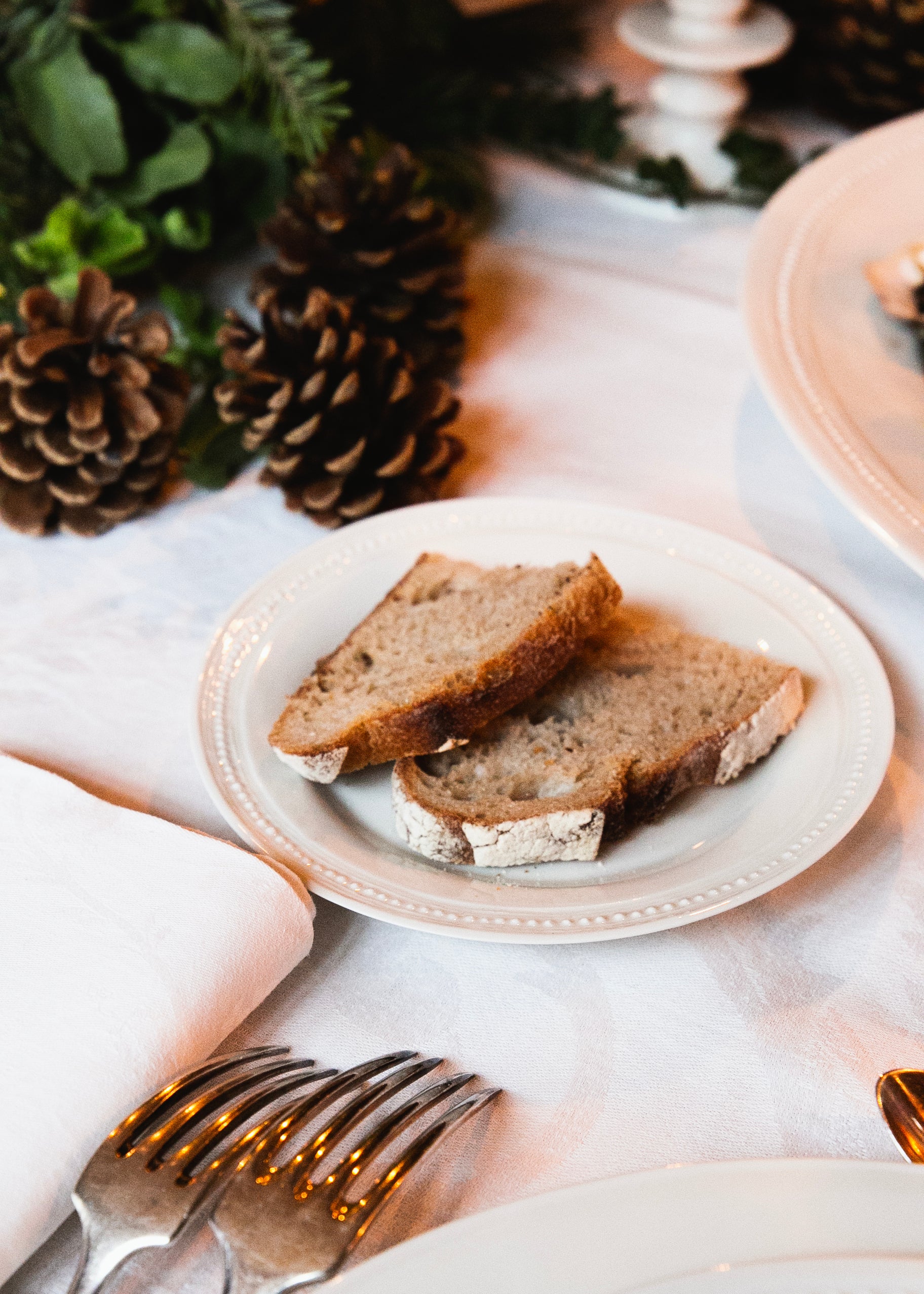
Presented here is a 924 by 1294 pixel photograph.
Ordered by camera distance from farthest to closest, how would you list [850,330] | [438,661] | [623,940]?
[850,330]
[438,661]
[623,940]

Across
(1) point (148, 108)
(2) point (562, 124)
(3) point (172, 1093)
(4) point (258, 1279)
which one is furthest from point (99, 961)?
(2) point (562, 124)

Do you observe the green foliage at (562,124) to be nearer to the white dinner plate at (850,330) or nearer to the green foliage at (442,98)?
the green foliage at (442,98)

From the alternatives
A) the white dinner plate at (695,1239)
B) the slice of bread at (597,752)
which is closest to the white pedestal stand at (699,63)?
the slice of bread at (597,752)

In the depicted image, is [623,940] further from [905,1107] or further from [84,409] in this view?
[84,409]

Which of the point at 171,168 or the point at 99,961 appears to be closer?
the point at 99,961

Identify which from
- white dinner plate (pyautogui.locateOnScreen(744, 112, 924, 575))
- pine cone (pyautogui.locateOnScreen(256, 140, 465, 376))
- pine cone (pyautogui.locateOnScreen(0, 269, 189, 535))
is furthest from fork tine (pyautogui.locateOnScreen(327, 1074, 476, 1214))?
pine cone (pyautogui.locateOnScreen(256, 140, 465, 376))

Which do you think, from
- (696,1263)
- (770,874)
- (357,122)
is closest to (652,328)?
(357,122)

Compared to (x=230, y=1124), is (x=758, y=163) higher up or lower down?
higher up
